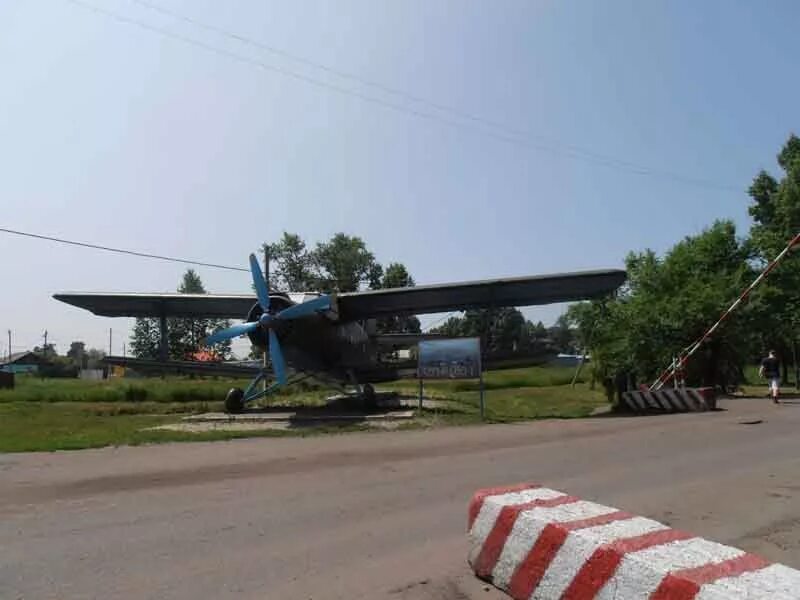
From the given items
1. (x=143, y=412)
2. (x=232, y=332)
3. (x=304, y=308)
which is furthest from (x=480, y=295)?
(x=143, y=412)

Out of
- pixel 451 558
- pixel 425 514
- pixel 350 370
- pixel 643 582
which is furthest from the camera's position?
pixel 350 370

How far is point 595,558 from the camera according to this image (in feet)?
11.1

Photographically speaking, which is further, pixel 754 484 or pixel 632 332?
pixel 632 332

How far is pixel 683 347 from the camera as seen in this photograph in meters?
24.2

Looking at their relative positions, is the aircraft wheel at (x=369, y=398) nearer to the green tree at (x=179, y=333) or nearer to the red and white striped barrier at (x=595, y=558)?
the red and white striped barrier at (x=595, y=558)

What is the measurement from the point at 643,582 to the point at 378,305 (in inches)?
799

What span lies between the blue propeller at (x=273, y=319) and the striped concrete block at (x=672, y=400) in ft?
31.8

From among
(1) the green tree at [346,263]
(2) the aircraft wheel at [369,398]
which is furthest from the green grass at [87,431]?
(1) the green tree at [346,263]


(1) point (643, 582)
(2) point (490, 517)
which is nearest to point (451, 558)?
(2) point (490, 517)

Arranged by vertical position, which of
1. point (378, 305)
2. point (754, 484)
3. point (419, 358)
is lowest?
point (754, 484)

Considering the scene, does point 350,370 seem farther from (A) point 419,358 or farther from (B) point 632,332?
(B) point 632,332

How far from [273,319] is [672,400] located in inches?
466

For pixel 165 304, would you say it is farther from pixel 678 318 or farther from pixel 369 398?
pixel 678 318

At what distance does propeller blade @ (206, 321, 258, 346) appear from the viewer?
67.0 feet
